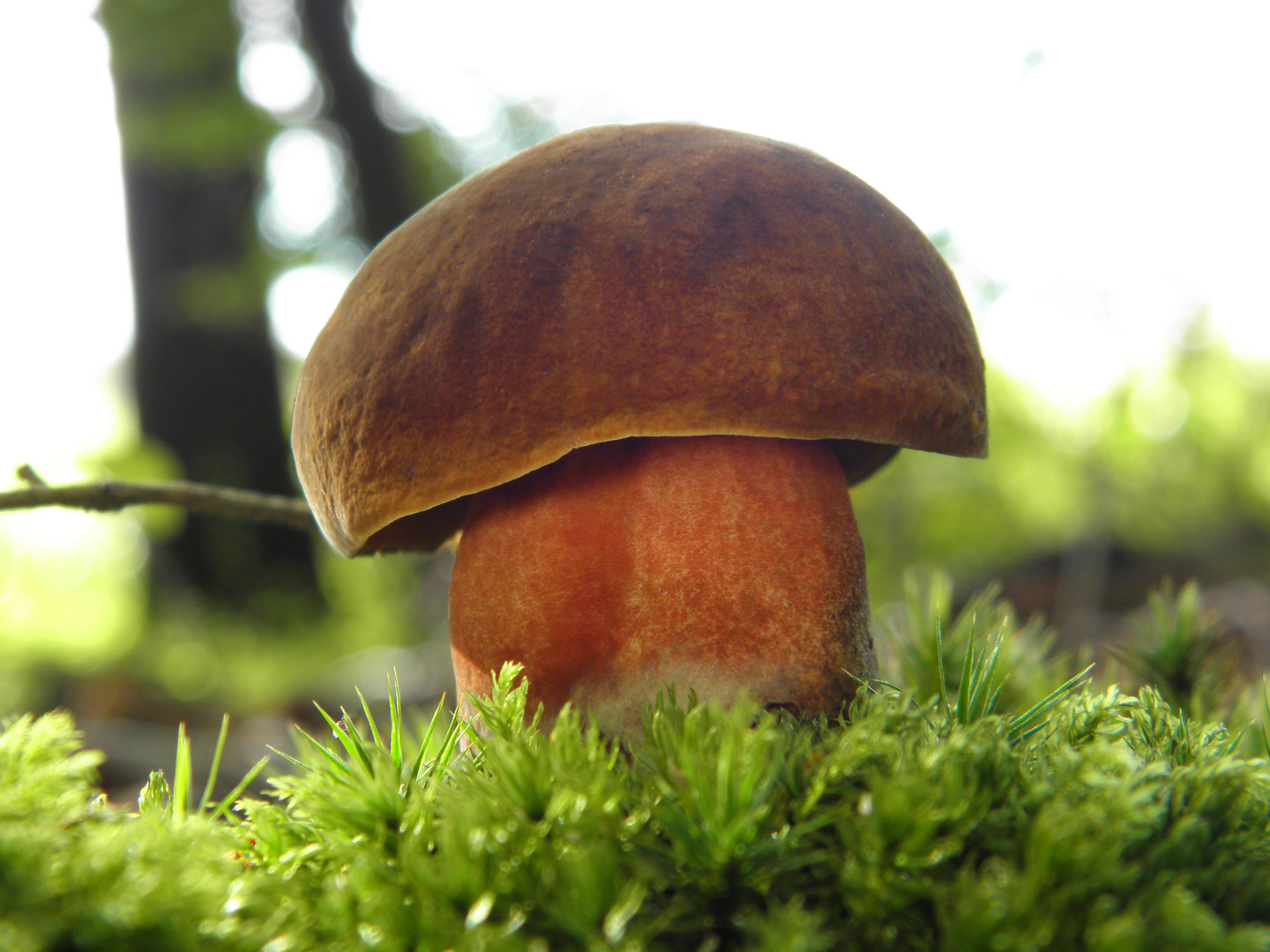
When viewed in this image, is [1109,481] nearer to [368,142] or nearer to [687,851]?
[368,142]

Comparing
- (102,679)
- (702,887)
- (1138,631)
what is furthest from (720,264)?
(102,679)

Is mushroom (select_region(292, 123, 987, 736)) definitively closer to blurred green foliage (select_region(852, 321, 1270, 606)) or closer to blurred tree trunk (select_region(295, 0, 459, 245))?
blurred tree trunk (select_region(295, 0, 459, 245))

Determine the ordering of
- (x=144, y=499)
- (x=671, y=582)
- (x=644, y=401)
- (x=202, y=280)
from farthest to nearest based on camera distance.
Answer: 1. (x=202, y=280)
2. (x=144, y=499)
3. (x=671, y=582)
4. (x=644, y=401)

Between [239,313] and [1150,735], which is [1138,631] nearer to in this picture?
[1150,735]

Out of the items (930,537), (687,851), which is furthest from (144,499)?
(930,537)

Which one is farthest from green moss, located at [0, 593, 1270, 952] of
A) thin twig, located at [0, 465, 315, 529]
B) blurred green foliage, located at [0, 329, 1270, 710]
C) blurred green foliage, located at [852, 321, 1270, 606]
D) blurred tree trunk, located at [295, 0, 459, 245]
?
blurred green foliage, located at [852, 321, 1270, 606]

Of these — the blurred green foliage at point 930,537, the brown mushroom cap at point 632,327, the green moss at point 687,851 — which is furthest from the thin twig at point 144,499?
the green moss at point 687,851
